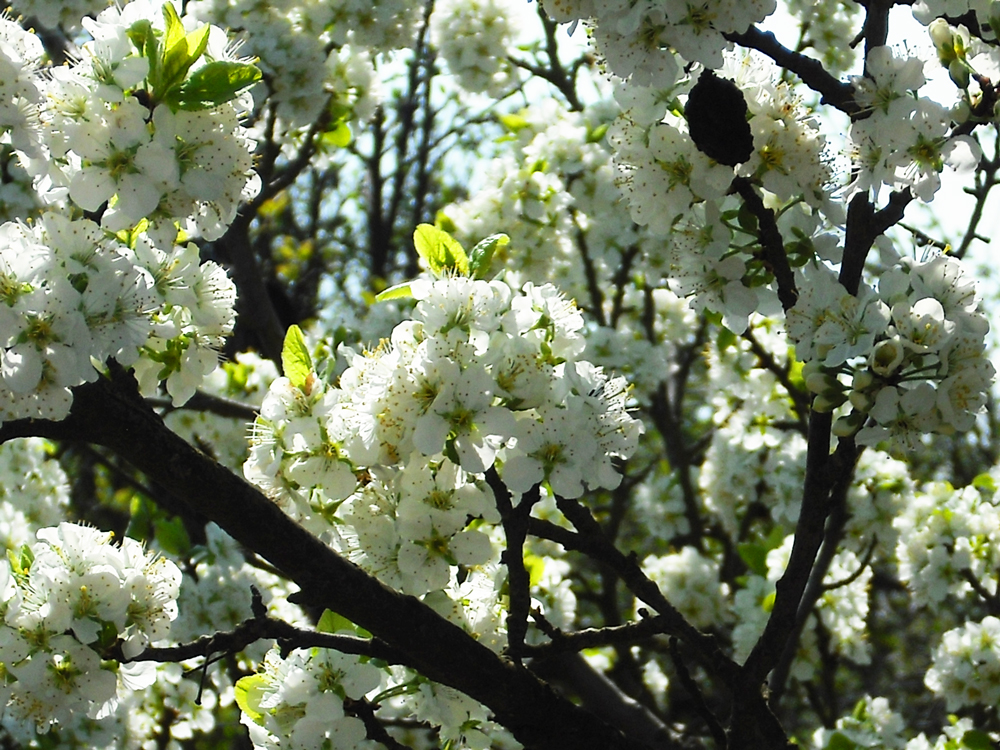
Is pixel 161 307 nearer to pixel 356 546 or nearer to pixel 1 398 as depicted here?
pixel 1 398

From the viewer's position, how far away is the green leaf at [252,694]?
75.6 inches

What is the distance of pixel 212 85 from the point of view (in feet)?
5.35

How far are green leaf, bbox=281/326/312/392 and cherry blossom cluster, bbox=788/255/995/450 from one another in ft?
3.01

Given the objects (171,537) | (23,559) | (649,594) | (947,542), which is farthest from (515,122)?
(23,559)

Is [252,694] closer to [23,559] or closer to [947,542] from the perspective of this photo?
[23,559]

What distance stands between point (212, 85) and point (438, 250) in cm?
48

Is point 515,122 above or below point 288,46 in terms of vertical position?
above

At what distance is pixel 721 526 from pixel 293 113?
293cm

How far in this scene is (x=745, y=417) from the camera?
14.3ft

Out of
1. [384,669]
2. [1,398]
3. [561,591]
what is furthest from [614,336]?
[1,398]

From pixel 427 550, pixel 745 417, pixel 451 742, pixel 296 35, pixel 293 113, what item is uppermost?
pixel 296 35

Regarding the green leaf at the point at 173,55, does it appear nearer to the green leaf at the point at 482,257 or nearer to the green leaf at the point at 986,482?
the green leaf at the point at 482,257

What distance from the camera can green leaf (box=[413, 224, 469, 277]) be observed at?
1.88 metres

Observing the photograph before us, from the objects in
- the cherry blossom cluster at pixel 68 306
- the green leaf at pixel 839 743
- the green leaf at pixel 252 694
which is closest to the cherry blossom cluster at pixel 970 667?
the green leaf at pixel 839 743
